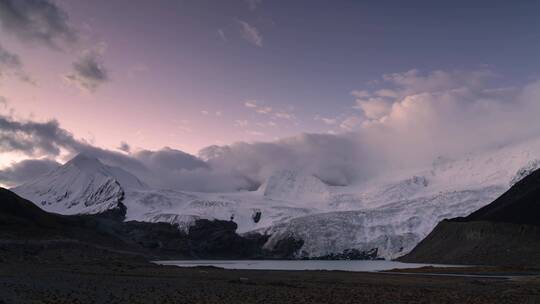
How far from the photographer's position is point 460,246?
164000 mm

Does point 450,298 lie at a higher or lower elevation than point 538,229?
lower

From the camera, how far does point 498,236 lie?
15100cm

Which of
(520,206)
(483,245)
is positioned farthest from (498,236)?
(520,206)

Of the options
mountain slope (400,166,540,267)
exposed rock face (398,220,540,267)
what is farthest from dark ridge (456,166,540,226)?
exposed rock face (398,220,540,267)

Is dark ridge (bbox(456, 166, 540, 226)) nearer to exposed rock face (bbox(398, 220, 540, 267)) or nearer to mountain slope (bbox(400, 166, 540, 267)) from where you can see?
mountain slope (bbox(400, 166, 540, 267))

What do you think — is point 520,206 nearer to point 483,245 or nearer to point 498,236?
point 498,236

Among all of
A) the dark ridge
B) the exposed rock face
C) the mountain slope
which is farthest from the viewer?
the dark ridge

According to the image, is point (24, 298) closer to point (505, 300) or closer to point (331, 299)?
point (331, 299)

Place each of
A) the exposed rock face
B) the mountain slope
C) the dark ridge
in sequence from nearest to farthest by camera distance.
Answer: the exposed rock face
the mountain slope
the dark ridge

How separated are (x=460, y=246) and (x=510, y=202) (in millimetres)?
28864

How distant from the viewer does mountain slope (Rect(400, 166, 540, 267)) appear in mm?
138113

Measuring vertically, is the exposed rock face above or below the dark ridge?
below

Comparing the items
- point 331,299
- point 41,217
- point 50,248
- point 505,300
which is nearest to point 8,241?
point 50,248

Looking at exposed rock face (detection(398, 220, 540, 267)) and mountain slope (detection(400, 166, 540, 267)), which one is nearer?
exposed rock face (detection(398, 220, 540, 267))
